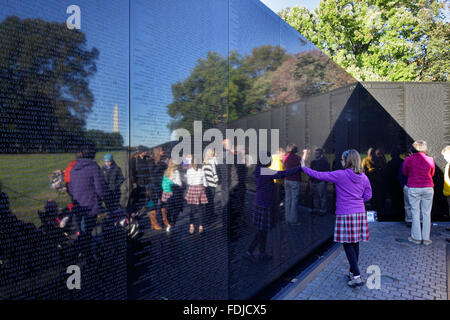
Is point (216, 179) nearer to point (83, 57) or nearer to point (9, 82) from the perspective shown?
point (83, 57)

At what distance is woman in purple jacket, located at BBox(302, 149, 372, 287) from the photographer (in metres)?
4.14

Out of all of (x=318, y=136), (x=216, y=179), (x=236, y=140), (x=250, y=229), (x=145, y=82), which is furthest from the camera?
(x=318, y=136)

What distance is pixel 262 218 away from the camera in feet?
12.5

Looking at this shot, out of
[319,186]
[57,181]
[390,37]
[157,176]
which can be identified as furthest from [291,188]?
[390,37]

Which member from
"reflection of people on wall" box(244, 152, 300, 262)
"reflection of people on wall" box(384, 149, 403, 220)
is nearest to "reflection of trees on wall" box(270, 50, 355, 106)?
"reflection of people on wall" box(244, 152, 300, 262)

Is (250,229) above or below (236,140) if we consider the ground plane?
below

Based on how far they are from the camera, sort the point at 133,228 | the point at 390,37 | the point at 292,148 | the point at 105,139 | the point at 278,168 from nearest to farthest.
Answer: the point at 105,139, the point at 133,228, the point at 278,168, the point at 292,148, the point at 390,37

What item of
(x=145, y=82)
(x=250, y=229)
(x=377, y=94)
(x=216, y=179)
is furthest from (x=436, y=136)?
(x=145, y=82)

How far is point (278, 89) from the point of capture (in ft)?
13.9

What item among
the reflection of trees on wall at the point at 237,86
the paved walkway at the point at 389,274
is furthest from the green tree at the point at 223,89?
the paved walkway at the point at 389,274

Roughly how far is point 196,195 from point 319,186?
3.66 m

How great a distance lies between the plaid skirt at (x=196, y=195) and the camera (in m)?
2.78

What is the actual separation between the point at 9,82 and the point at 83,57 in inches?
19.6

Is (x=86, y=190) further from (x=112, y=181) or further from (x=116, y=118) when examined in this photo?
(x=116, y=118)
